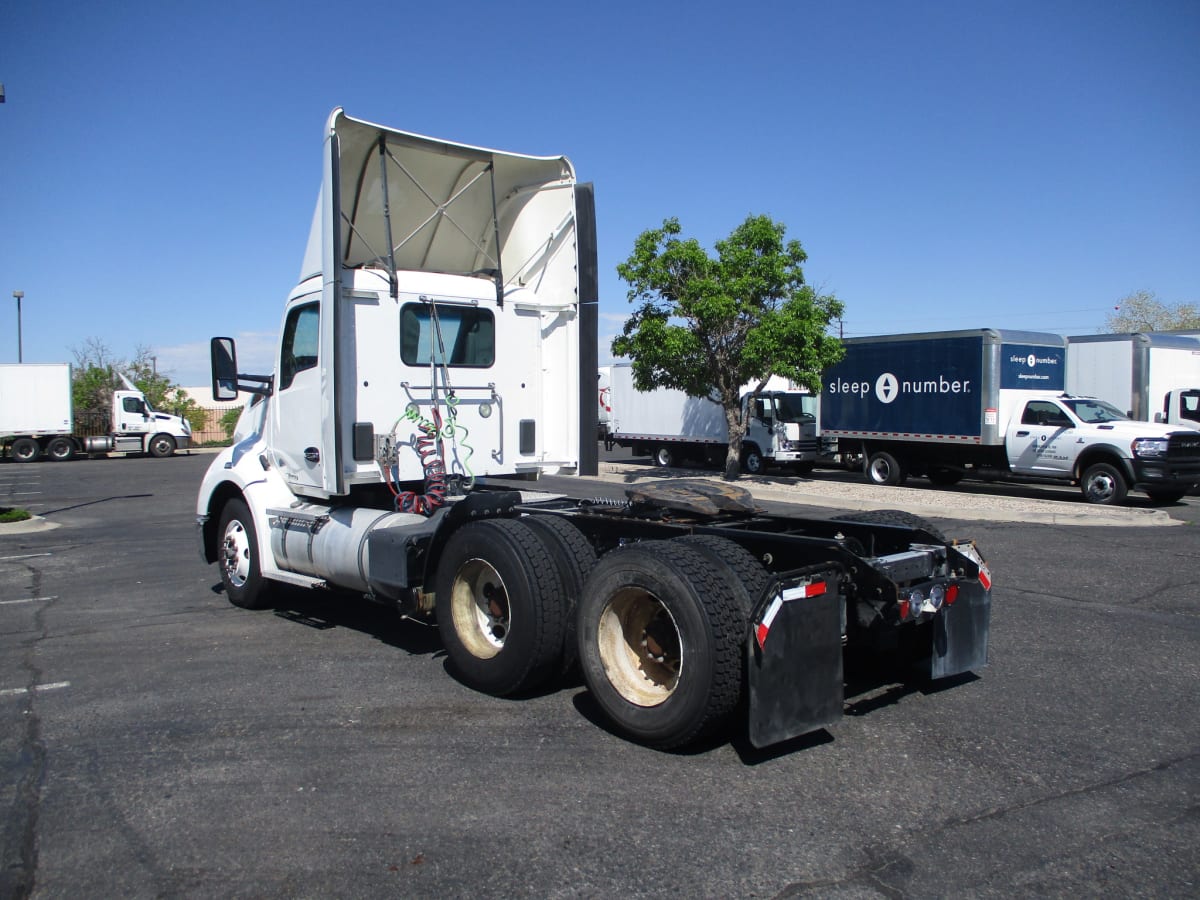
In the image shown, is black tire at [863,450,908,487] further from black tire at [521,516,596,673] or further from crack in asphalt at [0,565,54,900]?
crack in asphalt at [0,565,54,900]

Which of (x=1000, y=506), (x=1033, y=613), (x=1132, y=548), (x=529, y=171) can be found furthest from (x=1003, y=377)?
(x=529, y=171)

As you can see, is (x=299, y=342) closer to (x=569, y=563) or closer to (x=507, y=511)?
(x=507, y=511)

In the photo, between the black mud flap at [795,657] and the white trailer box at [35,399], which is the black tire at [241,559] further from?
the white trailer box at [35,399]

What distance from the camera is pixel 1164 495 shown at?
667 inches

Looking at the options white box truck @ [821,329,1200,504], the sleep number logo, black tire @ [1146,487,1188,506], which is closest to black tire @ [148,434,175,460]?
white box truck @ [821,329,1200,504]

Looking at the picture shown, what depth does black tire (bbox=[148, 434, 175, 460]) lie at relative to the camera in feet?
117

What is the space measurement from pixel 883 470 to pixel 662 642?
17447 millimetres

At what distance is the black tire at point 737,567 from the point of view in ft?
14.8

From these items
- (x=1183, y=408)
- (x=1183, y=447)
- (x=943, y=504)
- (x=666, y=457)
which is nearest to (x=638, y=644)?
(x=943, y=504)

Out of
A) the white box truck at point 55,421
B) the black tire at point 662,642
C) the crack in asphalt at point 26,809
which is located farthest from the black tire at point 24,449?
the black tire at point 662,642

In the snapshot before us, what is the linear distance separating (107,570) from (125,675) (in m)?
5.09

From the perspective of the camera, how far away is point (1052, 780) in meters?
4.41

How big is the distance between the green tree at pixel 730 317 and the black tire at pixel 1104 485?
223 inches

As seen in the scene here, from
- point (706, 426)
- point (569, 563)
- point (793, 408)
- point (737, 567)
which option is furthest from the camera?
point (706, 426)
